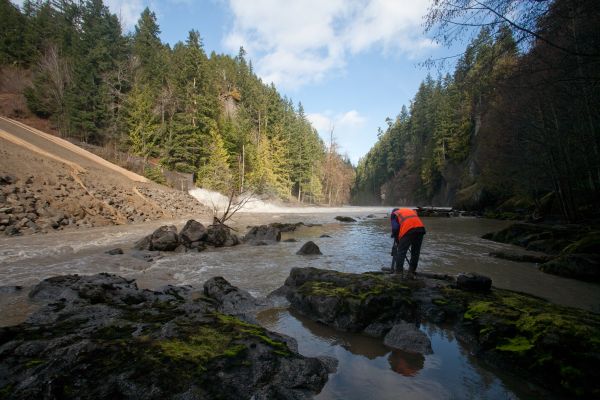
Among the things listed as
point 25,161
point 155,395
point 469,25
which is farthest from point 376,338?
point 25,161

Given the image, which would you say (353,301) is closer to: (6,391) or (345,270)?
(6,391)

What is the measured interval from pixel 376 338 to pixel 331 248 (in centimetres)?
797

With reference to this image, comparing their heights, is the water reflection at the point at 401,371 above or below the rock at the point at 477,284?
below

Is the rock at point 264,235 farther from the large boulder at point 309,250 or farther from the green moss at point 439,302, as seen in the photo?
the green moss at point 439,302

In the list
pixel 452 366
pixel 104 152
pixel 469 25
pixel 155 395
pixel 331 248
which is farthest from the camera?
pixel 104 152

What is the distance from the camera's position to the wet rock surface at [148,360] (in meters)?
2.05

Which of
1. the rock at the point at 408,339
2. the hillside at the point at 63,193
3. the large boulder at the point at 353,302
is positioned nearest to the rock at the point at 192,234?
the hillside at the point at 63,193

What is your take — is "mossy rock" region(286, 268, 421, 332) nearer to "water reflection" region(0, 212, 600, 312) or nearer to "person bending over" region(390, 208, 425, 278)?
"person bending over" region(390, 208, 425, 278)

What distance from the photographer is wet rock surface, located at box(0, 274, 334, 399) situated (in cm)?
205

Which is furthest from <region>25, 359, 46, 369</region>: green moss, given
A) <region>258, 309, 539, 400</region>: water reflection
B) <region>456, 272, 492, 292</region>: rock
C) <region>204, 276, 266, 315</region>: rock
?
<region>456, 272, 492, 292</region>: rock

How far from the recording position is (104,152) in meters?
30.7

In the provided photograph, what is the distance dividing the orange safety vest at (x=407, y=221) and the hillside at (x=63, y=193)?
15.1m

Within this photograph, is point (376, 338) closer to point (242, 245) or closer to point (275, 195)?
point (242, 245)

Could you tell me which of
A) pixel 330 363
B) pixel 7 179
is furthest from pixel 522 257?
pixel 7 179
